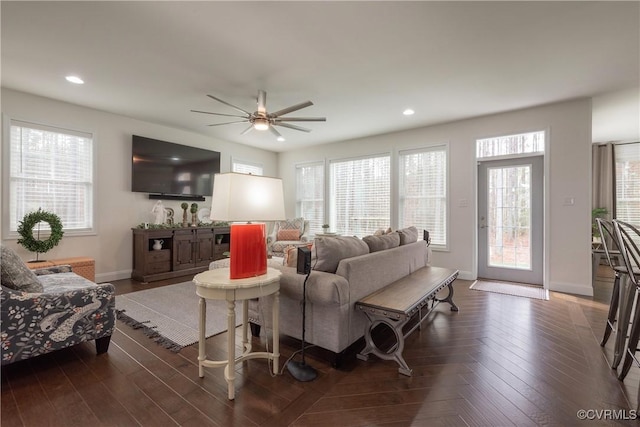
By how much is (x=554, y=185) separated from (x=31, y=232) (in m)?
7.21

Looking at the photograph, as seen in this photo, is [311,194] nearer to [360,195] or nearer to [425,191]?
[360,195]

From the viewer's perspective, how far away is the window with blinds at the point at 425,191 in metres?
5.20

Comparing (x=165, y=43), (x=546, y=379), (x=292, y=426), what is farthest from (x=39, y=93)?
(x=546, y=379)

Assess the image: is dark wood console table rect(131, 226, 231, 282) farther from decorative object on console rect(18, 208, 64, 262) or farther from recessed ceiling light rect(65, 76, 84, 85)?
recessed ceiling light rect(65, 76, 84, 85)

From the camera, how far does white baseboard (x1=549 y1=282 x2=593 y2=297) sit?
3943 millimetres

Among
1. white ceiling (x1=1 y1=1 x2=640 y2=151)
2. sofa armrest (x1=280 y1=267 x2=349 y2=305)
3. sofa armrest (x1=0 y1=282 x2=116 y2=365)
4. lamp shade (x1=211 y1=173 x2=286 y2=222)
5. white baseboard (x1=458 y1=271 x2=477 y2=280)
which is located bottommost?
A: white baseboard (x1=458 y1=271 x2=477 y2=280)

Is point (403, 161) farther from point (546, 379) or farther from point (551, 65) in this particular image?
point (546, 379)

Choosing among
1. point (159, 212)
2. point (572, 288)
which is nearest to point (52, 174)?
point (159, 212)

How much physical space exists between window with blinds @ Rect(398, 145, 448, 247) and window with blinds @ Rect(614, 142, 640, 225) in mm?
4384

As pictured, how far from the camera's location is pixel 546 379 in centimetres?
198

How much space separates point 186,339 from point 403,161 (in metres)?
Answer: 4.72

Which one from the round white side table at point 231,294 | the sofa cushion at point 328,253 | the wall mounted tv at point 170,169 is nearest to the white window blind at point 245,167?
the wall mounted tv at point 170,169

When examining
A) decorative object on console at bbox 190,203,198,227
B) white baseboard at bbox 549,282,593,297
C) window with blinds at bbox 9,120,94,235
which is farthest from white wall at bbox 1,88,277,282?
white baseboard at bbox 549,282,593,297

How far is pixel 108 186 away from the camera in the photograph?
467 cm
